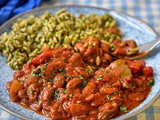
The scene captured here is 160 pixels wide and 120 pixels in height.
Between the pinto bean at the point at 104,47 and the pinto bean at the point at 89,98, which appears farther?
the pinto bean at the point at 104,47

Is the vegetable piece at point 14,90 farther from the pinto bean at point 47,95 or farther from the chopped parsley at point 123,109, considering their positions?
the chopped parsley at point 123,109

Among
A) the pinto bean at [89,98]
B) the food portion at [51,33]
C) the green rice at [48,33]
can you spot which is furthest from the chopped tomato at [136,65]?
the pinto bean at [89,98]

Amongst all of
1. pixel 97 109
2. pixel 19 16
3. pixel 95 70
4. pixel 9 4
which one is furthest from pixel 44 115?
pixel 9 4

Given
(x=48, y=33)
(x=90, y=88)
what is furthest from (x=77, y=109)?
(x=48, y=33)

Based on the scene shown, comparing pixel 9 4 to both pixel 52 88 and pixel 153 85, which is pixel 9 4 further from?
pixel 153 85

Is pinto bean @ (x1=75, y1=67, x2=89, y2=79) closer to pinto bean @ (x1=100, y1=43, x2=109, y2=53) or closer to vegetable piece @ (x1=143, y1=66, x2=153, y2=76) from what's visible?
pinto bean @ (x1=100, y1=43, x2=109, y2=53)

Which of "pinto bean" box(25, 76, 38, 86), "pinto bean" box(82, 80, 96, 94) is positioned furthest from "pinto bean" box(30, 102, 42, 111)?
"pinto bean" box(82, 80, 96, 94)
